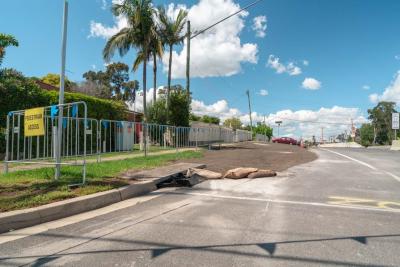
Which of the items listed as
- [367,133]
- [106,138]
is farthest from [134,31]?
[367,133]

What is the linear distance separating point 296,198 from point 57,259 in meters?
5.33

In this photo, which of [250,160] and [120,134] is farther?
[120,134]

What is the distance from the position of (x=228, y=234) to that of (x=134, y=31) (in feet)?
72.8

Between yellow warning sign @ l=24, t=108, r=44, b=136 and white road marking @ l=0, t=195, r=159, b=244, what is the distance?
2900mm

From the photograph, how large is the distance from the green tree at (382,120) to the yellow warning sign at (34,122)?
114 m

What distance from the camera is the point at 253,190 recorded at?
9.03 metres

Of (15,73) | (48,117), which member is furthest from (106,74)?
(48,117)

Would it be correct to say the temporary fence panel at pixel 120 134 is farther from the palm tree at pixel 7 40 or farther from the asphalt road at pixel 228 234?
the asphalt road at pixel 228 234

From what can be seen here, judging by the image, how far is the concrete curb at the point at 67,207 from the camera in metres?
5.50

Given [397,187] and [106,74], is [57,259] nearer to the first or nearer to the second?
[397,187]

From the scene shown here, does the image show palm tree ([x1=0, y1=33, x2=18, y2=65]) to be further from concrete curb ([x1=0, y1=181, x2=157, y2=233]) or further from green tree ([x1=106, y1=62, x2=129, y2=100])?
green tree ([x1=106, y1=62, x2=129, y2=100])

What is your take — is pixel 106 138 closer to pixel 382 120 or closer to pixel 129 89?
pixel 129 89

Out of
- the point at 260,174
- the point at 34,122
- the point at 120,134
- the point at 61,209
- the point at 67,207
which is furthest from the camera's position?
the point at 120,134

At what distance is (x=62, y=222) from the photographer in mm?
5902
